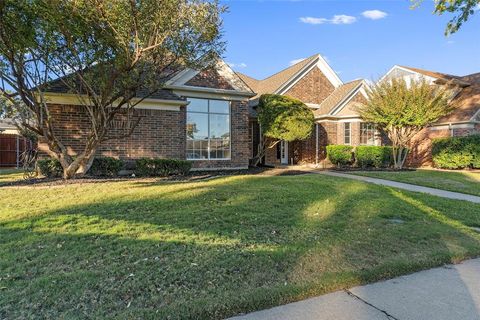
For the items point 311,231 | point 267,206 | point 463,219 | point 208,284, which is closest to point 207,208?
point 267,206

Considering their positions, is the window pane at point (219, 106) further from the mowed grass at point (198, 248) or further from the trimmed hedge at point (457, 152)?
the trimmed hedge at point (457, 152)

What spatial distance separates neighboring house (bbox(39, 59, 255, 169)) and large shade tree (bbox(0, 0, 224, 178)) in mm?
1477

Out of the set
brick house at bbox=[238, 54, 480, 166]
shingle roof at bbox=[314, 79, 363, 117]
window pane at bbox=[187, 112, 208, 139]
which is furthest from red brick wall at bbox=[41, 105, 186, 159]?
shingle roof at bbox=[314, 79, 363, 117]

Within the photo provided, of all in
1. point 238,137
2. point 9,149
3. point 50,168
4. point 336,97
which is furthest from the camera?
point 336,97

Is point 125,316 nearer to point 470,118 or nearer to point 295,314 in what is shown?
point 295,314

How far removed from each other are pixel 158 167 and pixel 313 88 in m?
13.4

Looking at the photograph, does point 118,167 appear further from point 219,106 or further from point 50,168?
point 219,106

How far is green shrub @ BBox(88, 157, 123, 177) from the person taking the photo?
1123 cm

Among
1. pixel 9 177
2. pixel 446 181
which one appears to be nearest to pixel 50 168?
pixel 9 177

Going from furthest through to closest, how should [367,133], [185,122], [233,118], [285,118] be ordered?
[367,133] < [285,118] < [233,118] < [185,122]

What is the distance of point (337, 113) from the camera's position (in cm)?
1959

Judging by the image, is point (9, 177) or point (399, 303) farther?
point (9, 177)

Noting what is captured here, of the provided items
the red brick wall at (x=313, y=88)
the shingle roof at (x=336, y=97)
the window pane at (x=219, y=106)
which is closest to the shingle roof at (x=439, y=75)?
the shingle roof at (x=336, y=97)

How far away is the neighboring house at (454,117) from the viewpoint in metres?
18.1
